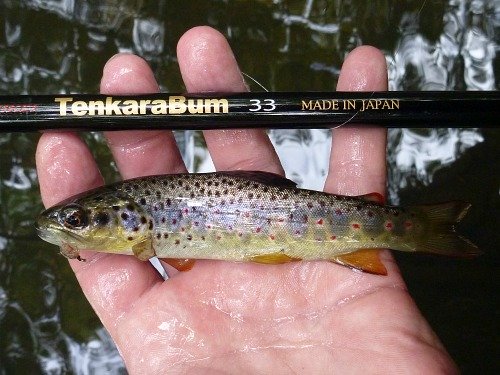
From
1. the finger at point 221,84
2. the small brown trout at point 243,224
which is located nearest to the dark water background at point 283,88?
the finger at point 221,84

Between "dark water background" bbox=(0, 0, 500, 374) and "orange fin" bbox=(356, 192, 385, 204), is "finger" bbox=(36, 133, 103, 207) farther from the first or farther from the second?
"orange fin" bbox=(356, 192, 385, 204)

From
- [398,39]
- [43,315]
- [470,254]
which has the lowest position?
[43,315]

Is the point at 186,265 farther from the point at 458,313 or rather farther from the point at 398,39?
the point at 398,39

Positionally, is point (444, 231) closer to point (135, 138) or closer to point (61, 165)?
point (135, 138)

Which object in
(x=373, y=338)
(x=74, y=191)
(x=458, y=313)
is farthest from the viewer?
(x=458, y=313)

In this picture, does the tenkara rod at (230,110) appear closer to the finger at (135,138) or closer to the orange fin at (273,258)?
the finger at (135,138)

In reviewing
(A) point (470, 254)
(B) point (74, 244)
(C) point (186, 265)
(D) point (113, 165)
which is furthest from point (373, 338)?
(D) point (113, 165)

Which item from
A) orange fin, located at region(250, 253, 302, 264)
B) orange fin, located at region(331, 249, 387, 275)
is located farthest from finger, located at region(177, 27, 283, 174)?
orange fin, located at region(331, 249, 387, 275)
